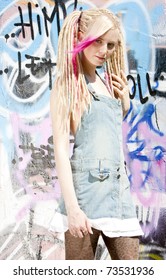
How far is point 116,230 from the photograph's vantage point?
356cm

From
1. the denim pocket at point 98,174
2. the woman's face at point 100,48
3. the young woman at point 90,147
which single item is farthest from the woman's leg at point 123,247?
the woman's face at point 100,48

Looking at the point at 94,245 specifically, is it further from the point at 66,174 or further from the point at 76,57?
the point at 76,57

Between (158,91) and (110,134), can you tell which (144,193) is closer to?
(158,91)

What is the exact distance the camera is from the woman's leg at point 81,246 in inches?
142

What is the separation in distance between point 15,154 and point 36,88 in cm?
48

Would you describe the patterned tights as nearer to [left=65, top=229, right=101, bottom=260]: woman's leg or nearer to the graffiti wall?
[left=65, top=229, right=101, bottom=260]: woman's leg

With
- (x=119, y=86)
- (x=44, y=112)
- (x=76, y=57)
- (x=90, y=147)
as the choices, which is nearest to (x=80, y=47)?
(x=76, y=57)

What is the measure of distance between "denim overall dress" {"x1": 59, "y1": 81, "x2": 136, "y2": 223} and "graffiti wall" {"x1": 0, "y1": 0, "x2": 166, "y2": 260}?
4.37ft

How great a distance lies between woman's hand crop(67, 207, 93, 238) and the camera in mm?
3490

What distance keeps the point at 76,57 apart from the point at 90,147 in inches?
18.6

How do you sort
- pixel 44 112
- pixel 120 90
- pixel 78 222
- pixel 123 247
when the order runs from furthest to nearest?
pixel 44 112 → pixel 120 90 → pixel 123 247 → pixel 78 222

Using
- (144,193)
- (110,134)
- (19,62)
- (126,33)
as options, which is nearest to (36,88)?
(19,62)

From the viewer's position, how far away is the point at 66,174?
11.6 ft

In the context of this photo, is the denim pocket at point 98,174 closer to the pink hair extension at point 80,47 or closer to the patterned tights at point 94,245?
the patterned tights at point 94,245
